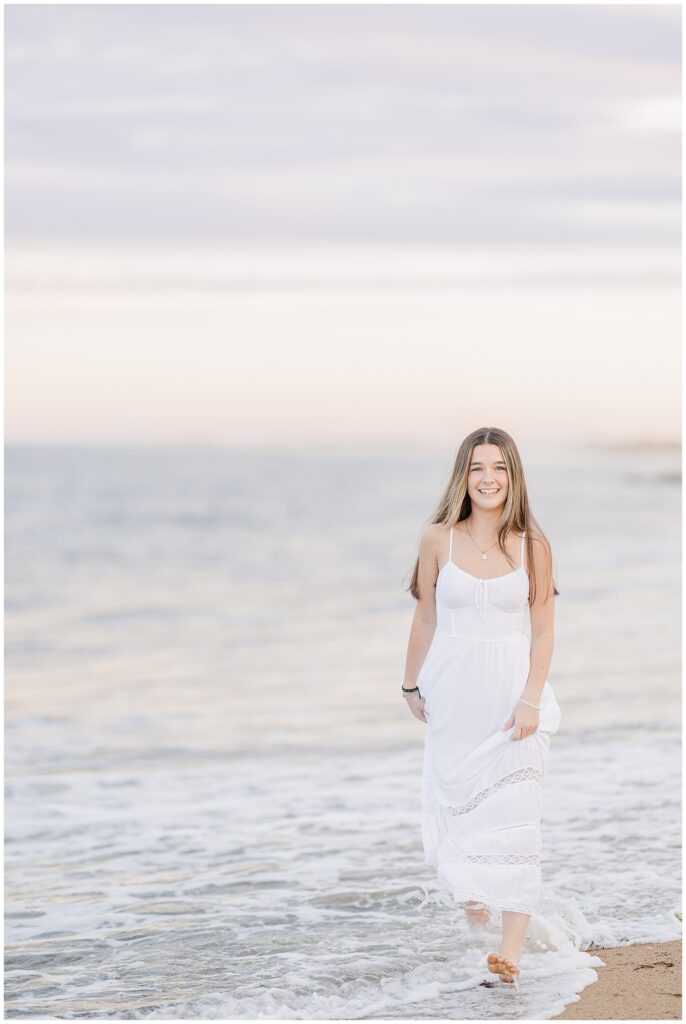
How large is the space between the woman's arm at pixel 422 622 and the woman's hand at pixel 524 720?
1.49 ft

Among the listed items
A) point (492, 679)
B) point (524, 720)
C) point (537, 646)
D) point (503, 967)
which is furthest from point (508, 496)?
point (503, 967)

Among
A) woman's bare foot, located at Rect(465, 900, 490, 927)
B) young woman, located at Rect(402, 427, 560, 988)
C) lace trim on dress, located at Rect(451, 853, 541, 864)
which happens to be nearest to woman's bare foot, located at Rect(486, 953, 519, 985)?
young woman, located at Rect(402, 427, 560, 988)

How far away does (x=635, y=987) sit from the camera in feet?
15.4

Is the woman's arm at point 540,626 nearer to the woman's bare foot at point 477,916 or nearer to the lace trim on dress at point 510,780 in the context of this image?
the lace trim on dress at point 510,780

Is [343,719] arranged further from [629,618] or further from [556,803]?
[629,618]

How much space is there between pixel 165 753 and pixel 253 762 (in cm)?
70

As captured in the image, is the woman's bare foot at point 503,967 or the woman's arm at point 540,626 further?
the woman's arm at point 540,626

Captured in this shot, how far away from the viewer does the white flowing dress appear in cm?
484

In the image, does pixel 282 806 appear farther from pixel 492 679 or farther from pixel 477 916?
pixel 492 679

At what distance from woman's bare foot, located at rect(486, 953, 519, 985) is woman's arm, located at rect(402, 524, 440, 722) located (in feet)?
3.15

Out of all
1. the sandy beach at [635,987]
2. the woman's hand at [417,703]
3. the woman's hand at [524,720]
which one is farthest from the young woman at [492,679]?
the sandy beach at [635,987]

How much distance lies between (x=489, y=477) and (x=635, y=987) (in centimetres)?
198

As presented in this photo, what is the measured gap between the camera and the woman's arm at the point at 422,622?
16.5 ft

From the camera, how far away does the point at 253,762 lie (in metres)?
8.60
